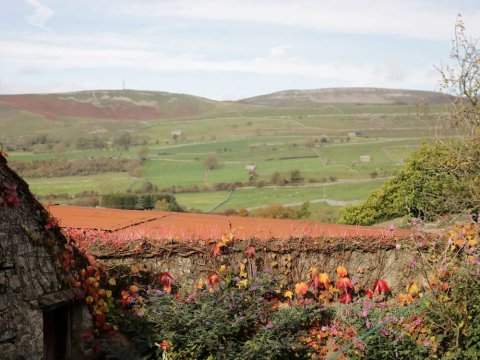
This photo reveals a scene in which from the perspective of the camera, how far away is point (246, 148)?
74.4m

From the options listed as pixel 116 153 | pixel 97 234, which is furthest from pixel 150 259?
pixel 116 153

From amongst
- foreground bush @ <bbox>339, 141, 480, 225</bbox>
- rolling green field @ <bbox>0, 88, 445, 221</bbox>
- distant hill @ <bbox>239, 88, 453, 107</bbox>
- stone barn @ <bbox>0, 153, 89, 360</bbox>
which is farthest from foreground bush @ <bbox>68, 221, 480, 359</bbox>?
distant hill @ <bbox>239, 88, 453, 107</bbox>

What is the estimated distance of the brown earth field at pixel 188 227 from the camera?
898 cm

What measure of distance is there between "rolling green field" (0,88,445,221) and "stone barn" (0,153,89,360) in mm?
9215

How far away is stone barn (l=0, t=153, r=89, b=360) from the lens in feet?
20.6

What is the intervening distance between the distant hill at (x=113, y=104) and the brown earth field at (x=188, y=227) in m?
69.4

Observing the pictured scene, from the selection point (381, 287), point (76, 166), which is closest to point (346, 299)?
point (381, 287)

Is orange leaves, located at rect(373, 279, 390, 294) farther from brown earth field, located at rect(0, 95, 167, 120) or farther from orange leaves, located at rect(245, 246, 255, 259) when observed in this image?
brown earth field, located at rect(0, 95, 167, 120)

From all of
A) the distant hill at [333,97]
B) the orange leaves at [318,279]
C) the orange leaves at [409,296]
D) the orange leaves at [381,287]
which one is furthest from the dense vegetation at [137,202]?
the distant hill at [333,97]

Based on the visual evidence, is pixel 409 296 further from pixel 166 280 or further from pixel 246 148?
pixel 246 148

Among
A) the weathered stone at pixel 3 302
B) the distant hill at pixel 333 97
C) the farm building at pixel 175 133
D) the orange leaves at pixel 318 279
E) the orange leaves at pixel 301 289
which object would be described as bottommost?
the orange leaves at pixel 301 289

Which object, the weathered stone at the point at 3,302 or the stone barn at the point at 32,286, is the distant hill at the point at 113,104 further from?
the weathered stone at the point at 3,302

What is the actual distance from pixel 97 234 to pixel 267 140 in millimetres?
72653

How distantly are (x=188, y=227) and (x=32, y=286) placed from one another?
388 centimetres
